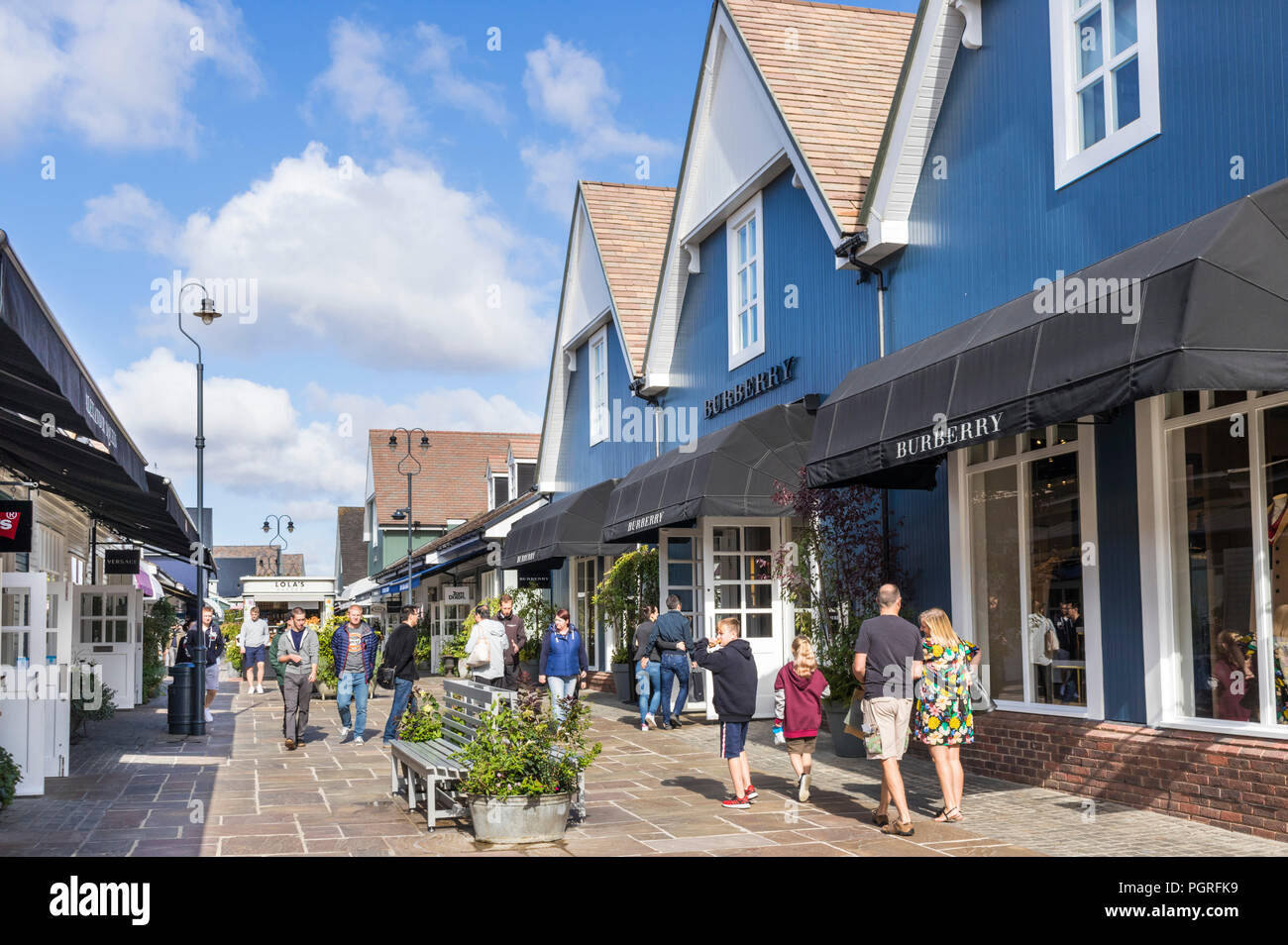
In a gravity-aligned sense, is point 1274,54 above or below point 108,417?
above

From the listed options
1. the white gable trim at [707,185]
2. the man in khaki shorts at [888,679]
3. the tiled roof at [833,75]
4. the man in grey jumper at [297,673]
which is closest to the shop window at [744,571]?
the white gable trim at [707,185]

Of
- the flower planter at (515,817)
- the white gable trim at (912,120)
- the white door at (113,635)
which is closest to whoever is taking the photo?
the flower planter at (515,817)

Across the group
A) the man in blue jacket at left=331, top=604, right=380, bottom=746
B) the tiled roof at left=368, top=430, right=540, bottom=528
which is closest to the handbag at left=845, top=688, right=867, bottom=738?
the man in blue jacket at left=331, top=604, right=380, bottom=746

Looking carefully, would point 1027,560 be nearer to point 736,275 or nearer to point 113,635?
point 736,275

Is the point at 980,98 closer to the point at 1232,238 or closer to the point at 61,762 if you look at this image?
the point at 1232,238

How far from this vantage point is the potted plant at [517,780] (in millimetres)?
8984

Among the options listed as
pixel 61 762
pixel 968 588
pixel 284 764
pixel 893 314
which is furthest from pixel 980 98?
pixel 61 762

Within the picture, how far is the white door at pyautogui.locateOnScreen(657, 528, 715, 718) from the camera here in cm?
1798

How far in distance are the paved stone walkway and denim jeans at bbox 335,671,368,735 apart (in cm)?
160

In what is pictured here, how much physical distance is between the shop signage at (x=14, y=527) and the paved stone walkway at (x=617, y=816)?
2165 mm

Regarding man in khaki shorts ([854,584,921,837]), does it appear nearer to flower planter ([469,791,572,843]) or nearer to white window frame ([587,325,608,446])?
flower planter ([469,791,572,843])

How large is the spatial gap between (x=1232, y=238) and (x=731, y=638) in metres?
4.92

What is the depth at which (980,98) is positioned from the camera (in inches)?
475

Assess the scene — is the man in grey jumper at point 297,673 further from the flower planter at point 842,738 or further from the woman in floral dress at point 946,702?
the woman in floral dress at point 946,702
